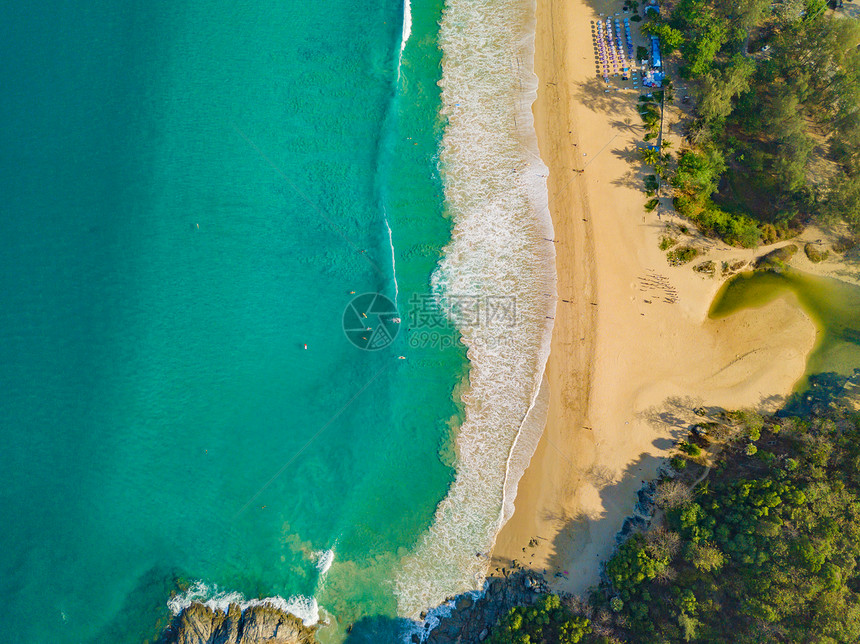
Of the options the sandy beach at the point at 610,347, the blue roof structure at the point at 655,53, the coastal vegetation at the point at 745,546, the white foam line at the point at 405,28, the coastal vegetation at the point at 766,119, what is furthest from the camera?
the white foam line at the point at 405,28

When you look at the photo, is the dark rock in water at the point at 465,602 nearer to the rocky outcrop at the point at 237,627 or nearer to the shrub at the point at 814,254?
the rocky outcrop at the point at 237,627

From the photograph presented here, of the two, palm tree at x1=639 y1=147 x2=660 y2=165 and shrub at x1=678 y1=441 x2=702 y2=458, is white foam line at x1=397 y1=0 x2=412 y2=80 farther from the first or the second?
shrub at x1=678 y1=441 x2=702 y2=458

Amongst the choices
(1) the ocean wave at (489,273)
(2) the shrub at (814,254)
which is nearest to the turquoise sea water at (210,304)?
(1) the ocean wave at (489,273)

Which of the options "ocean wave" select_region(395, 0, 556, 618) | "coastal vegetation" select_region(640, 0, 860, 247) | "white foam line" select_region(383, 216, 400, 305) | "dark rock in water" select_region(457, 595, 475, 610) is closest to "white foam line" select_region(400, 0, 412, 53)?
"ocean wave" select_region(395, 0, 556, 618)

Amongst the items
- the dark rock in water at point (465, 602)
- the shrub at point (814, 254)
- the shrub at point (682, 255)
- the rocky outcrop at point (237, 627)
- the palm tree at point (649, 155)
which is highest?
the palm tree at point (649, 155)

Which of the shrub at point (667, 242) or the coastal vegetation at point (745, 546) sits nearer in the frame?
the coastal vegetation at point (745, 546)

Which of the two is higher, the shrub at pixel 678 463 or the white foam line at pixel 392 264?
the white foam line at pixel 392 264

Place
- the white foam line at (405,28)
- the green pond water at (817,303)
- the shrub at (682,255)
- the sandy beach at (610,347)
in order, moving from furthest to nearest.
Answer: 1. the white foam line at (405,28)
2. the shrub at (682,255)
3. the green pond water at (817,303)
4. the sandy beach at (610,347)

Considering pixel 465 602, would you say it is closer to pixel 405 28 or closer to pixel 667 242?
pixel 667 242
